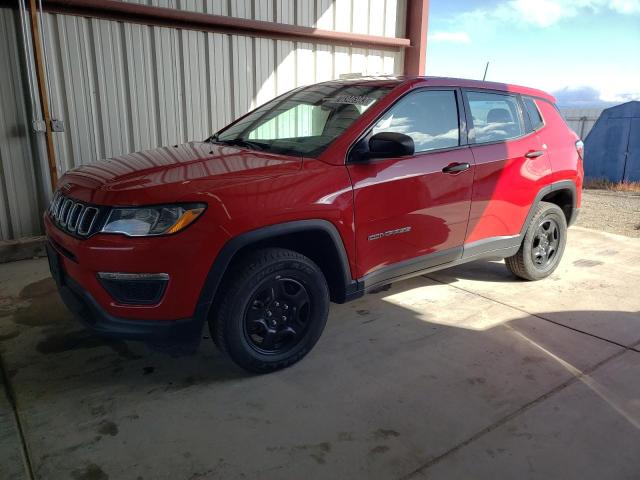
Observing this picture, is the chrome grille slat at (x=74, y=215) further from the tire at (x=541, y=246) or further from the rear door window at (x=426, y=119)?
the tire at (x=541, y=246)

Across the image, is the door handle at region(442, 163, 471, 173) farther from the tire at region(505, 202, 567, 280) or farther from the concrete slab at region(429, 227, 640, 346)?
the concrete slab at region(429, 227, 640, 346)

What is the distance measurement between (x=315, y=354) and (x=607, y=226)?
5.67 m

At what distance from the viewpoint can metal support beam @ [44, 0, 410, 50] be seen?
17.1ft

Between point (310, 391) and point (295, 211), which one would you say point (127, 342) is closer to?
point (310, 391)

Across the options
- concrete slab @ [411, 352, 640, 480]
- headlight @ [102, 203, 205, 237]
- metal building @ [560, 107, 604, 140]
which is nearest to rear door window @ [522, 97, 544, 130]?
concrete slab @ [411, 352, 640, 480]

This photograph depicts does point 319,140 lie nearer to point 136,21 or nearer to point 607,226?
point 136,21

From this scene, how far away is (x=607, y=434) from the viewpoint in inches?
98.8

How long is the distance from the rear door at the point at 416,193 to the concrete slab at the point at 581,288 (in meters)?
0.97

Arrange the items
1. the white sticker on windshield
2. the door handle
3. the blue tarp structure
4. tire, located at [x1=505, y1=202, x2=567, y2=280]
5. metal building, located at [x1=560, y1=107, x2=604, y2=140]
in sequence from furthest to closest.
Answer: metal building, located at [x1=560, y1=107, x2=604, y2=140]
the blue tarp structure
tire, located at [x1=505, y1=202, x2=567, y2=280]
the door handle
the white sticker on windshield

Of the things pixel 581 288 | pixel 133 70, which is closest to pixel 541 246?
pixel 581 288

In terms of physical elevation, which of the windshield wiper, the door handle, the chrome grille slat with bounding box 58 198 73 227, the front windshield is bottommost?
the chrome grille slat with bounding box 58 198 73 227

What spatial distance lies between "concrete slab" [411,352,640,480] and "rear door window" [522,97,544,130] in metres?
2.26

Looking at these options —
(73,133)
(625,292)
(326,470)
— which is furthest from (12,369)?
(625,292)

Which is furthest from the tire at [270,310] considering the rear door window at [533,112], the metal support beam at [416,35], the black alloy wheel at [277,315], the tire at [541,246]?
the metal support beam at [416,35]
